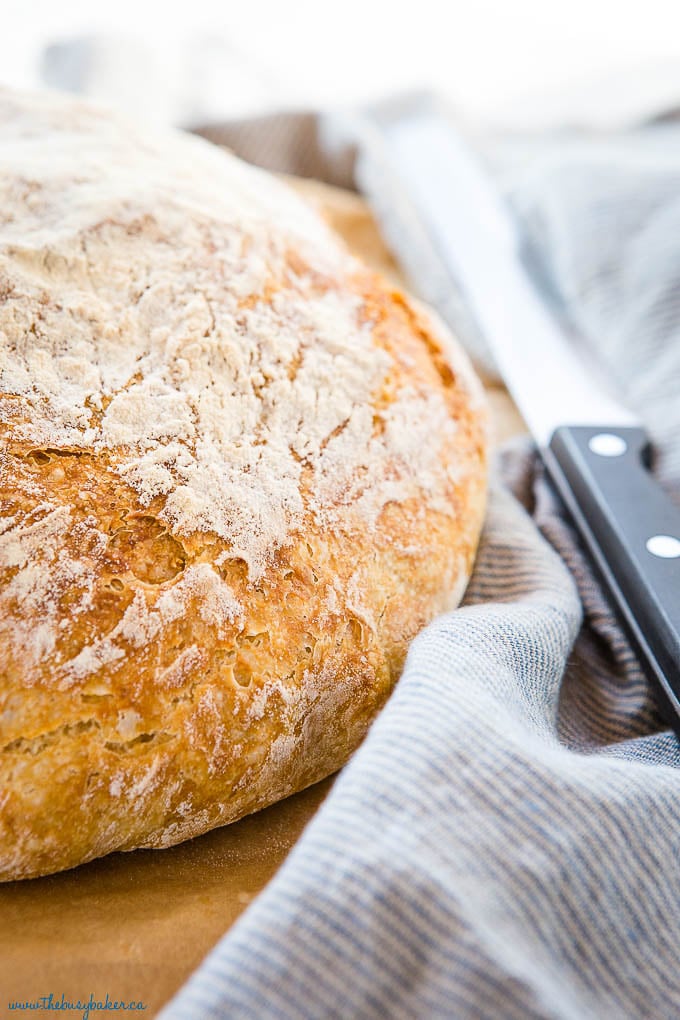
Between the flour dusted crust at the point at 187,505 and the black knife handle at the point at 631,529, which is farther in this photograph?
the black knife handle at the point at 631,529

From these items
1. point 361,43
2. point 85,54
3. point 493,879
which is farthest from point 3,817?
point 361,43

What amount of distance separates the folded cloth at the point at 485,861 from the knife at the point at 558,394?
8 centimetres

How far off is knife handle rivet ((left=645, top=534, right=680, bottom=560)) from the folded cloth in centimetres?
10

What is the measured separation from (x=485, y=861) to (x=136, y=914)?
12.1 inches

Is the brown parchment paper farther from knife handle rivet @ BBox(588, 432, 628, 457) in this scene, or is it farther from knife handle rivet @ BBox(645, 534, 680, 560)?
knife handle rivet @ BBox(588, 432, 628, 457)

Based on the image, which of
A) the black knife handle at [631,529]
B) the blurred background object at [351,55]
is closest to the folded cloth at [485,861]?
the black knife handle at [631,529]

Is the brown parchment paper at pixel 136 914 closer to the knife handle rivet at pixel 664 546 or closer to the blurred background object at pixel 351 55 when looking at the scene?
the knife handle rivet at pixel 664 546

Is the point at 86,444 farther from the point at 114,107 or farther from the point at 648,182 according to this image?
the point at 648,182

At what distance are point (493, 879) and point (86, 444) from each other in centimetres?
50

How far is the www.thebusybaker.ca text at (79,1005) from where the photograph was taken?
2.19ft

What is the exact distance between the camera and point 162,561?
78 centimetres

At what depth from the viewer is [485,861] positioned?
0.63m

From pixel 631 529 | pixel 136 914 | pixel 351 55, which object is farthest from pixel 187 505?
pixel 351 55

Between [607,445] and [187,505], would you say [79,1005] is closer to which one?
[187,505]
